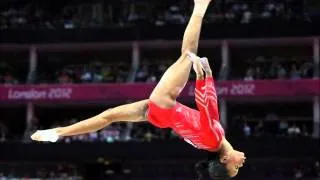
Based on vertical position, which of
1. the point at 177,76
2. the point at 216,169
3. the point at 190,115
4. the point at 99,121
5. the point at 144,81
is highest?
the point at 177,76

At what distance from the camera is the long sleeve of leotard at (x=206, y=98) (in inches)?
338

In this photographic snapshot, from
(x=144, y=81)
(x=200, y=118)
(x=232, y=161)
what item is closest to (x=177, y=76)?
(x=200, y=118)

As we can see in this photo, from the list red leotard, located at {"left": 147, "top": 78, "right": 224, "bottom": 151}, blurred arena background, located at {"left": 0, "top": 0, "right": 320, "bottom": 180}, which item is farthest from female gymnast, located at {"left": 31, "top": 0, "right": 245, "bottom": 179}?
blurred arena background, located at {"left": 0, "top": 0, "right": 320, "bottom": 180}

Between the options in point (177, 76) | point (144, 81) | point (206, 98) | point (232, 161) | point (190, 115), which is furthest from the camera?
Answer: point (144, 81)

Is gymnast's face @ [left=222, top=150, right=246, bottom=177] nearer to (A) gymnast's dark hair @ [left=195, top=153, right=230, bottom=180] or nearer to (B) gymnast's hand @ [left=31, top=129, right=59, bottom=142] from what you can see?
(A) gymnast's dark hair @ [left=195, top=153, right=230, bottom=180]

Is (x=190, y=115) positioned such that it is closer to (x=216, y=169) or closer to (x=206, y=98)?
(x=206, y=98)

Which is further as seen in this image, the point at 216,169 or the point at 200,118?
the point at 200,118

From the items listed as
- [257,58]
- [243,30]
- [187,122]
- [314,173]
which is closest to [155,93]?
[187,122]

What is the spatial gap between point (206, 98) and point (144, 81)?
68.3 ft

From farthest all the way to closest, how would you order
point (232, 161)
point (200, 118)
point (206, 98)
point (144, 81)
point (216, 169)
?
1. point (144, 81)
2. point (200, 118)
3. point (206, 98)
4. point (232, 161)
5. point (216, 169)

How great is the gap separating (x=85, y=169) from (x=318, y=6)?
Result: 1332 cm

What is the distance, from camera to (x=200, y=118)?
8703 millimetres

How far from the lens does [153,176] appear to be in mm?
27797

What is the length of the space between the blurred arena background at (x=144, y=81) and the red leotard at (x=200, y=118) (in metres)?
16.6
